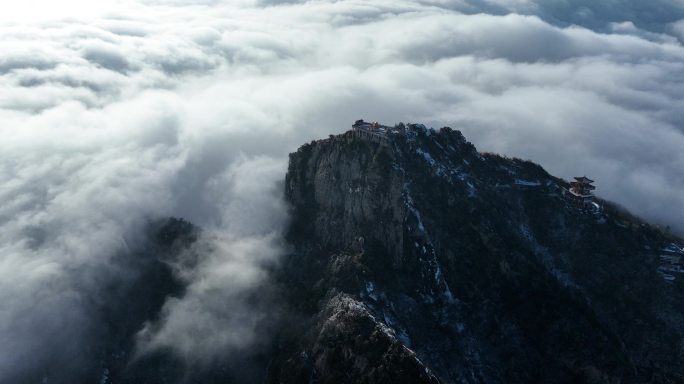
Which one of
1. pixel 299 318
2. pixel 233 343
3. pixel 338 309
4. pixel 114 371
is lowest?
pixel 114 371

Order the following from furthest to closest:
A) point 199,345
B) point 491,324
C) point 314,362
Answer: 1. point 199,345
2. point 491,324
3. point 314,362

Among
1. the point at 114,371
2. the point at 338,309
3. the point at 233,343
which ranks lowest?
the point at 114,371

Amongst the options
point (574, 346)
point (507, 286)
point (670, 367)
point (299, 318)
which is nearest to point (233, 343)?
point (299, 318)

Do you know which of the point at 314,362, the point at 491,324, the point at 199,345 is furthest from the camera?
the point at 199,345

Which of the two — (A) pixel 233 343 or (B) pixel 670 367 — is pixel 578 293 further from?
(A) pixel 233 343

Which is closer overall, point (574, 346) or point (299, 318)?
point (574, 346)

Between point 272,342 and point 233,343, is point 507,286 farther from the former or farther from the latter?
point 233,343

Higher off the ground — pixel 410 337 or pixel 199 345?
pixel 410 337

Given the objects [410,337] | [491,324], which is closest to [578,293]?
[491,324]

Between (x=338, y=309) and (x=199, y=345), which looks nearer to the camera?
(x=338, y=309)
